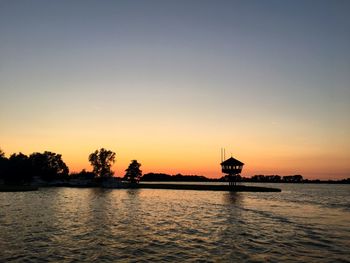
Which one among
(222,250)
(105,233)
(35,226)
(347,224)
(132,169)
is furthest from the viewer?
(132,169)

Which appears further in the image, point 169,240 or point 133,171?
point 133,171

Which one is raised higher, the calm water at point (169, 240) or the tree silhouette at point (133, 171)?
the tree silhouette at point (133, 171)

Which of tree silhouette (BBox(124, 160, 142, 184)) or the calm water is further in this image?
tree silhouette (BBox(124, 160, 142, 184))

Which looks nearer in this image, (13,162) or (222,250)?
(222,250)

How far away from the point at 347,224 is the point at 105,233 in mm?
32146

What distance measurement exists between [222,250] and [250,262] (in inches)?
153

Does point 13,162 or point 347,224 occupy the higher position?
point 13,162

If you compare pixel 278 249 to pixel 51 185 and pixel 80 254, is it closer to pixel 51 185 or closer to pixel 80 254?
pixel 80 254

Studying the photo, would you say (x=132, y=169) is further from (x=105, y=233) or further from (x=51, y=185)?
(x=105, y=233)

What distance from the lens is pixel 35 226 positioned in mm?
36531

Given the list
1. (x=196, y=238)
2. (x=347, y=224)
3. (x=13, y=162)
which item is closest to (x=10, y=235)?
(x=196, y=238)

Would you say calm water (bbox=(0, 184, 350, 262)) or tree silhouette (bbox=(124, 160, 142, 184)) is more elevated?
tree silhouette (bbox=(124, 160, 142, 184))

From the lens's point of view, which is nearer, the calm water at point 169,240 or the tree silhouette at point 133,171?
the calm water at point 169,240

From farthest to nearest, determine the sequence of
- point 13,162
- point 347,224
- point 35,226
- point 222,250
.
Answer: point 13,162 < point 347,224 < point 35,226 < point 222,250
